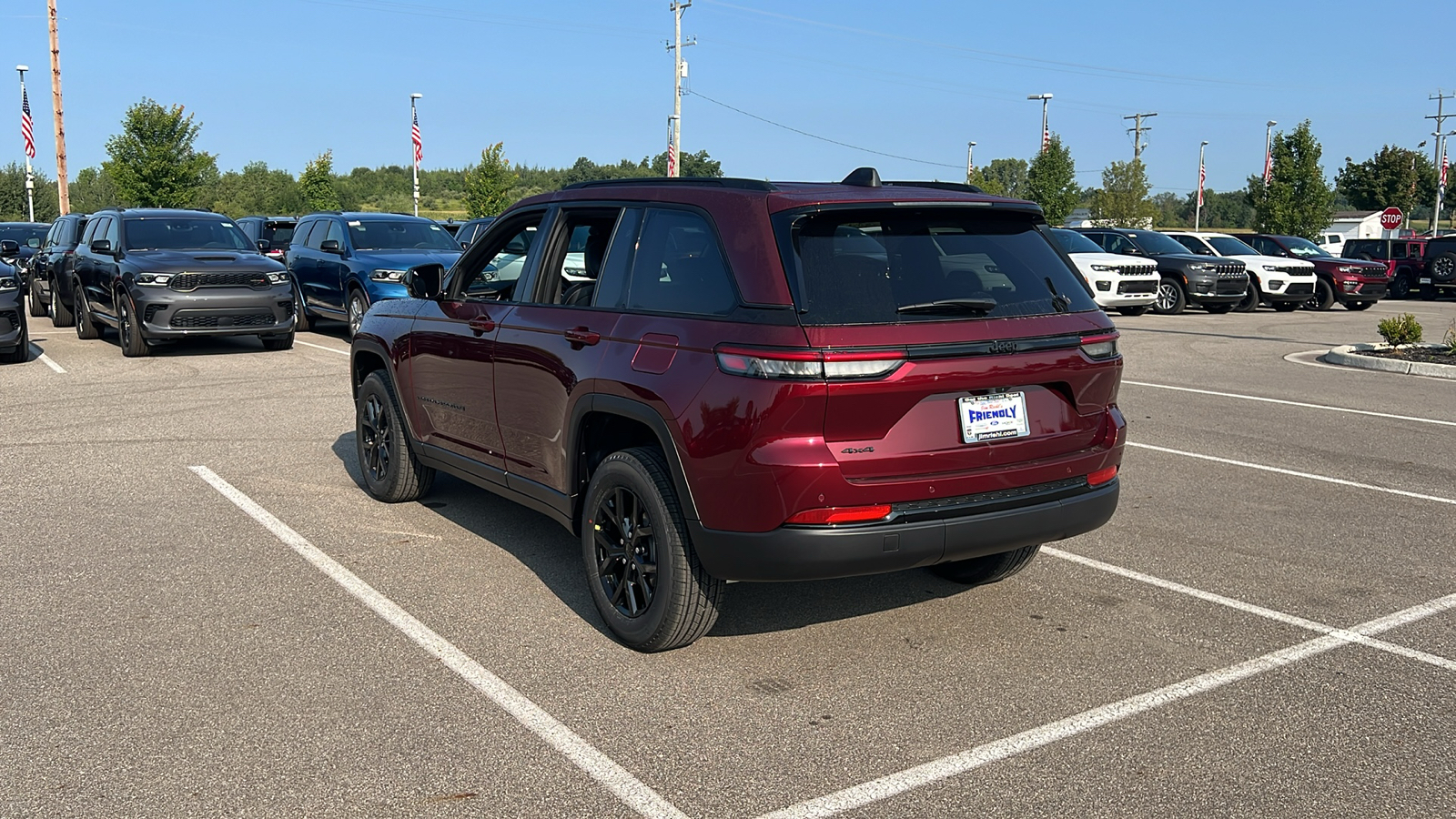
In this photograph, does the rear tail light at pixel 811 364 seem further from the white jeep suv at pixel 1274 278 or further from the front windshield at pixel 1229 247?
the front windshield at pixel 1229 247

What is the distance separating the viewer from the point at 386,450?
698 centimetres

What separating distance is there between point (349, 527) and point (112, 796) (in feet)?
10.2

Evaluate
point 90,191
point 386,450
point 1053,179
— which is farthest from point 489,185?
point 90,191

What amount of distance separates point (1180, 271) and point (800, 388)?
75.2ft

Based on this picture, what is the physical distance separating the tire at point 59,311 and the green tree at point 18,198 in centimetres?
7020

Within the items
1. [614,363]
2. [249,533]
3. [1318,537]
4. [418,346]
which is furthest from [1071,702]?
[249,533]

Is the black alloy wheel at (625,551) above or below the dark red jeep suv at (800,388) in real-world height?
below

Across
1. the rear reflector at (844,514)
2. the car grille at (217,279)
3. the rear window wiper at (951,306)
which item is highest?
the car grille at (217,279)

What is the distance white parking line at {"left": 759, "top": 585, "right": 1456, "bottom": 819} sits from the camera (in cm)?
344

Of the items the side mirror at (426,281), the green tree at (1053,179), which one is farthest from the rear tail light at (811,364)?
the green tree at (1053,179)

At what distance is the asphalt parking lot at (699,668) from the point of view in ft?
11.6

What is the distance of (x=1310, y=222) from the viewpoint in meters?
50.4

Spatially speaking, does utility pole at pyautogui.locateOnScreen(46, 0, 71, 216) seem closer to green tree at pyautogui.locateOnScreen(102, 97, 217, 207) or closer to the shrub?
green tree at pyautogui.locateOnScreen(102, 97, 217, 207)

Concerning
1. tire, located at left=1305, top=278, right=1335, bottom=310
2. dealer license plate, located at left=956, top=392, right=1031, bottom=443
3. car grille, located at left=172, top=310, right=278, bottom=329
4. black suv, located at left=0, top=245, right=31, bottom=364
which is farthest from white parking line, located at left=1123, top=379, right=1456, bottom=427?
tire, located at left=1305, top=278, right=1335, bottom=310
